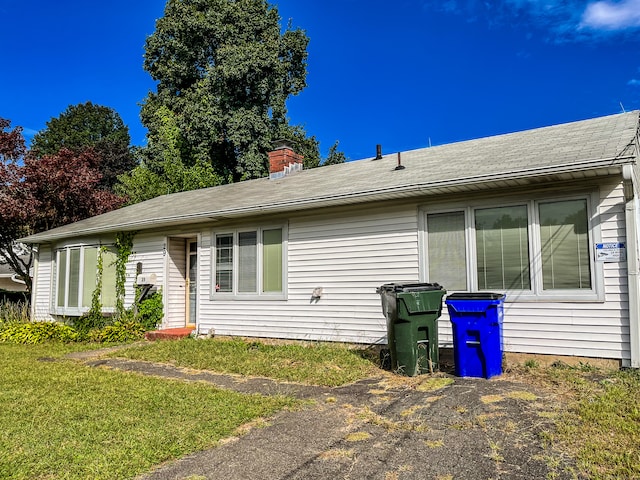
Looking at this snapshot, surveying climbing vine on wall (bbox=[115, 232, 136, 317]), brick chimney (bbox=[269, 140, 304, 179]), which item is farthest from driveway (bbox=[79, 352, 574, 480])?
brick chimney (bbox=[269, 140, 304, 179])

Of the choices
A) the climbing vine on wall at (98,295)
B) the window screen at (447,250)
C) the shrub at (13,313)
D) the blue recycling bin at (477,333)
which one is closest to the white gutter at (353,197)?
the window screen at (447,250)

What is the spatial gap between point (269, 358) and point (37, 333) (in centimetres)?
686

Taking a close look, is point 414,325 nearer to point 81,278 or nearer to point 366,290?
point 366,290

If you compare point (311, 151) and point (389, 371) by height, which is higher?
point (311, 151)

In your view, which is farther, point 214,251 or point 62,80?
point 62,80

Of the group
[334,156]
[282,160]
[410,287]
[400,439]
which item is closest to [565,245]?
[410,287]

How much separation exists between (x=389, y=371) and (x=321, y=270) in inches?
108

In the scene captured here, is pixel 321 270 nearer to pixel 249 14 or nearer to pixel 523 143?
pixel 523 143

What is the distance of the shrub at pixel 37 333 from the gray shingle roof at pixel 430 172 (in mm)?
2459

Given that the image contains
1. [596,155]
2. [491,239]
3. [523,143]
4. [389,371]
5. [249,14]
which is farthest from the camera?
[249,14]

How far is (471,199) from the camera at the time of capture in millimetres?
7215

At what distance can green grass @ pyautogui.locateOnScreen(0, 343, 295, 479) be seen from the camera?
3574 millimetres

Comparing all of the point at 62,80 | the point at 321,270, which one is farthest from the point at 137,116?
the point at 321,270

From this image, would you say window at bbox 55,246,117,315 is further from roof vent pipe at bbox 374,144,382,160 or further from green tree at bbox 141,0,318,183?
green tree at bbox 141,0,318,183
